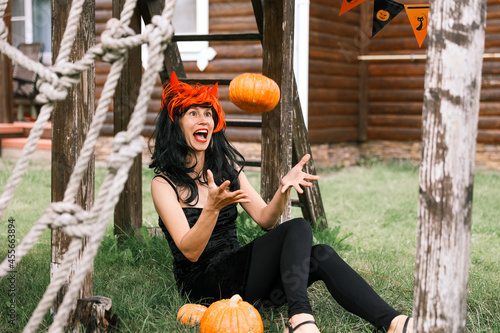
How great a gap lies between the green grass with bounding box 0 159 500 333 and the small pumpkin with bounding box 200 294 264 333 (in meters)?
0.10

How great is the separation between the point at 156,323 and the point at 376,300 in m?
0.99

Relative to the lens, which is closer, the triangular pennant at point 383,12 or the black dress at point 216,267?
the black dress at point 216,267

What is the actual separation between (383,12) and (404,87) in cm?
541

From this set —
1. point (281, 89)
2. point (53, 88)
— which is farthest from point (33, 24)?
point (53, 88)

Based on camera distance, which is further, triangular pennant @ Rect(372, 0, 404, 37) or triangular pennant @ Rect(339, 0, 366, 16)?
triangular pennant @ Rect(372, 0, 404, 37)

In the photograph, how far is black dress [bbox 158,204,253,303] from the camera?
8.89 feet

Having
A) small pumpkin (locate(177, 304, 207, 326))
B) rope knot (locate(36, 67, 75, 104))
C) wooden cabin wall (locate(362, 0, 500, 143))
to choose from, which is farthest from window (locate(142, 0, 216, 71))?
rope knot (locate(36, 67, 75, 104))

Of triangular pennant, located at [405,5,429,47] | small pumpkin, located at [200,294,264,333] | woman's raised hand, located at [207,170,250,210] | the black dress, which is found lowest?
small pumpkin, located at [200,294,264,333]

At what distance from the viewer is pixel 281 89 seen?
3521 mm

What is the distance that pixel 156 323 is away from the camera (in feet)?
8.52

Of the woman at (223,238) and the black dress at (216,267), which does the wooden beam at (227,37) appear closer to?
the woman at (223,238)

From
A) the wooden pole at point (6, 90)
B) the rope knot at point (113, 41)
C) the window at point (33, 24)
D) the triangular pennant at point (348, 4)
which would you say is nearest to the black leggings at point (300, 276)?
the rope knot at point (113, 41)

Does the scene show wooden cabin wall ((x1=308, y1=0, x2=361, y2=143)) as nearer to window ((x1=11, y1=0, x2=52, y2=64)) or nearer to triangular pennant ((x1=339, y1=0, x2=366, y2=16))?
triangular pennant ((x1=339, y1=0, x2=366, y2=16))

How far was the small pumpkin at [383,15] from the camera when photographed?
423cm
